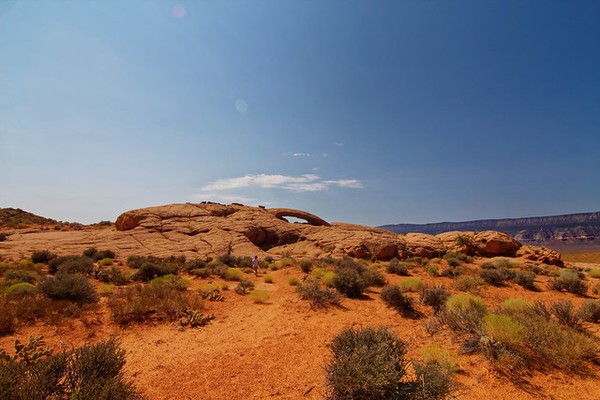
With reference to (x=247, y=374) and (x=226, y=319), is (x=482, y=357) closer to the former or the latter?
(x=247, y=374)

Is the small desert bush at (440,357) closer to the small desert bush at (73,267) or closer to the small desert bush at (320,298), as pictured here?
the small desert bush at (320,298)

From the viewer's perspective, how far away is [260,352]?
582cm

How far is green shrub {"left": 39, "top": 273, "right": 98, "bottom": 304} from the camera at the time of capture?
26.2ft

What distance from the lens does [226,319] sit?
8172 mm

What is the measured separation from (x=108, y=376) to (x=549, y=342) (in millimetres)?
7510

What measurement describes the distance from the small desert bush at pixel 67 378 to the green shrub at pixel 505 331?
6.25m

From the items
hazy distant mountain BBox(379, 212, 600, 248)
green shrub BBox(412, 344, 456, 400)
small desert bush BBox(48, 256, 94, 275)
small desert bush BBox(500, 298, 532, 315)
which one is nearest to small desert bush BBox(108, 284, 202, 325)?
small desert bush BBox(48, 256, 94, 275)

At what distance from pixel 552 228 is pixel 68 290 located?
143 m

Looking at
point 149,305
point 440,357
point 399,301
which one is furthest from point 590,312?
point 149,305

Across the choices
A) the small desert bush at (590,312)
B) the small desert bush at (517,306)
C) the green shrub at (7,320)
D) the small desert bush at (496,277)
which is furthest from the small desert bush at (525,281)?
the green shrub at (7,320)

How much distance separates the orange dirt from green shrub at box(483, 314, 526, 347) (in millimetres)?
542

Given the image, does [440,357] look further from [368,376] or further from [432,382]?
[368,376]

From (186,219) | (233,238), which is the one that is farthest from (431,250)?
(186,219)

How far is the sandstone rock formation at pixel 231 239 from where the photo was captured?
21.0 m
